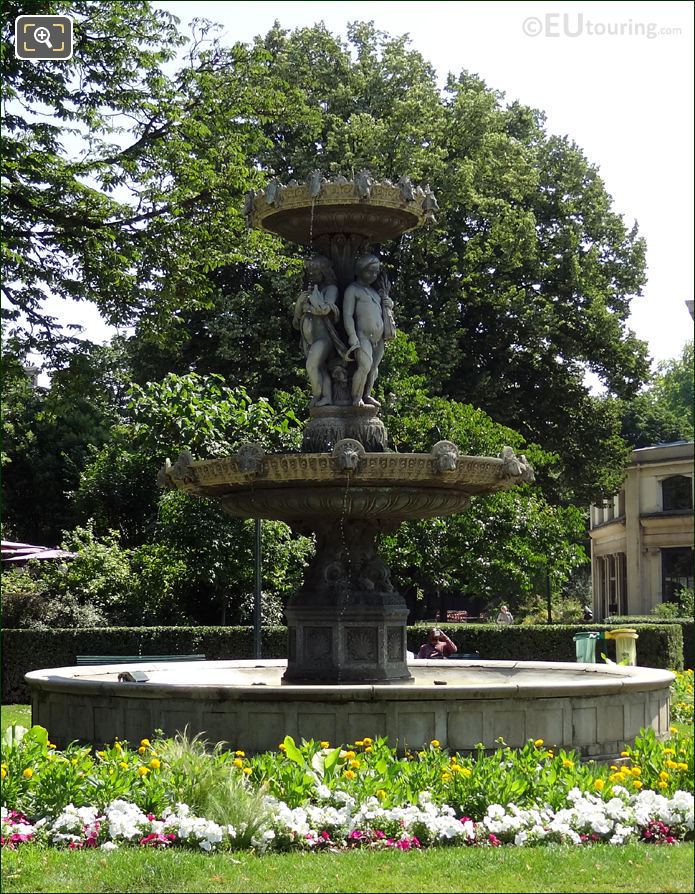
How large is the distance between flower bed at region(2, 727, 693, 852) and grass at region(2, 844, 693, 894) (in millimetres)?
224

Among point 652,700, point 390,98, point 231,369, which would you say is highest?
point 390,98

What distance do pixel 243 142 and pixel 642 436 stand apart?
46170mm

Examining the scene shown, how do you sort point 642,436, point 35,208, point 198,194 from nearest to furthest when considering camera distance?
point 35,208, point 198,194, point 642,436

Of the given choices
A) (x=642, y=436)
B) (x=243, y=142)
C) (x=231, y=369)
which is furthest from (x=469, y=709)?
(x=642, y=436)

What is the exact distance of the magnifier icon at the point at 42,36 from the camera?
10414mm

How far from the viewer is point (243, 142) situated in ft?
74.7

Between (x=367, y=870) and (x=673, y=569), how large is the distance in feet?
168

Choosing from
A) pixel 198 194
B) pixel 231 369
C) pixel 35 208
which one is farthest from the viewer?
pixel 231 369

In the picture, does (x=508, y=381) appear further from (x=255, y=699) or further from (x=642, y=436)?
(x=642, y=436)

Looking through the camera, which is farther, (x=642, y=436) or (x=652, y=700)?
(x=642, y=436)

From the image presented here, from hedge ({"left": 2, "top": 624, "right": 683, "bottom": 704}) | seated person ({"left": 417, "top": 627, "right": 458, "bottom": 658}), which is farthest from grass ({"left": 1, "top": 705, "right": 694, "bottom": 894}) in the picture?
hedge ({"left": 2, "top": 624, "right": 683, "bottom": 704})

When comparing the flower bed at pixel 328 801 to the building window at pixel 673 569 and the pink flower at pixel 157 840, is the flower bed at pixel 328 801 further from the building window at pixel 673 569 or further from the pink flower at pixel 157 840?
the building window at pixel 673 569

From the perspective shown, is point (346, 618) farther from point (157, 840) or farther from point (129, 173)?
point (129, 173)

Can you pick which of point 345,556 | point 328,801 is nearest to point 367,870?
point 328,801
